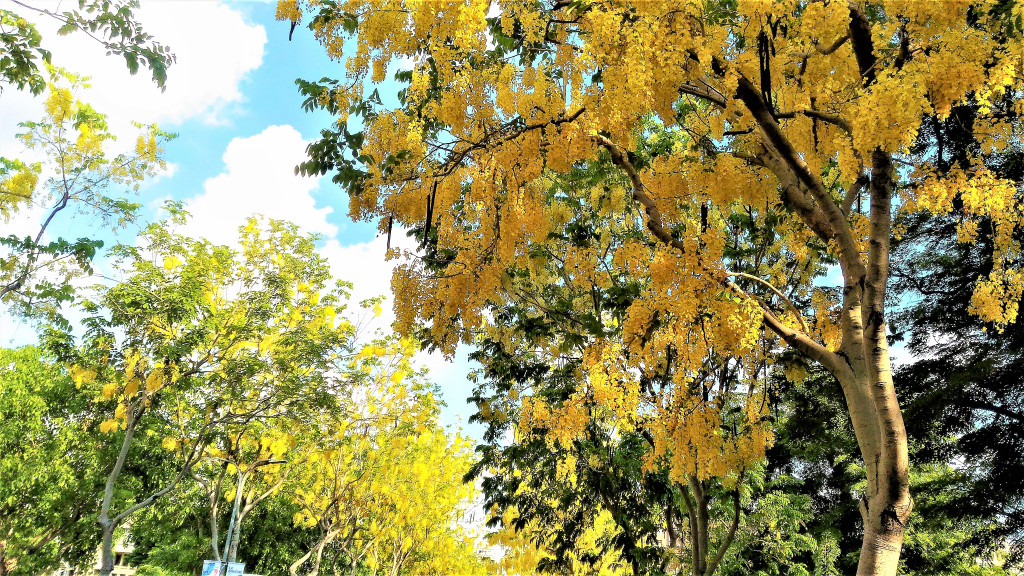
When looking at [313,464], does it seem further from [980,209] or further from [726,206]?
[980,209]

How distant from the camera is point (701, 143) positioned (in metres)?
5.22

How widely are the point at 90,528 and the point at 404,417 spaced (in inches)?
369

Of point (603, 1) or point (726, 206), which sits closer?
point (603, 1)

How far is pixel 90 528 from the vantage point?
15.4 m

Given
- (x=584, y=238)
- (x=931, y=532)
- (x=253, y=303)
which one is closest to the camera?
(x=584, y=238)

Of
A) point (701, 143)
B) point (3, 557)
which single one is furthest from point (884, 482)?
point (3, 557)

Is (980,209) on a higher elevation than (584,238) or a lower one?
lower

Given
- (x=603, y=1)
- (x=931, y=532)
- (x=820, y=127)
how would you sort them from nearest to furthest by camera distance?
(x=603, y=1) → (x=820, y=127) → (x=931, y=532)

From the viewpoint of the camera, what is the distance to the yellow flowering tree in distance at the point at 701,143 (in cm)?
346

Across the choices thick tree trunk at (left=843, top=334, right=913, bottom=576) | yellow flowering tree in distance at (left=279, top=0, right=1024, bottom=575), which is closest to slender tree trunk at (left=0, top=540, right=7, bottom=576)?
yellow flowering tree in distance at (left=279, top=0, right=1024, bottom=575)

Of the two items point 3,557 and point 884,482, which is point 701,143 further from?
point 3,557

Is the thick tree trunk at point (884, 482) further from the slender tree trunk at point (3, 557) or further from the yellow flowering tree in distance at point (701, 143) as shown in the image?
the slender tree trunk at point (3, 557)

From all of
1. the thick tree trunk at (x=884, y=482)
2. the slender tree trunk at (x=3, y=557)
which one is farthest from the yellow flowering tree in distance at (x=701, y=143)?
the slender tree trunk at (x=3, y=557)

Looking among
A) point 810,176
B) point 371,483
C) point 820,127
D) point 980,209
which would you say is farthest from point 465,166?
point 371,483
